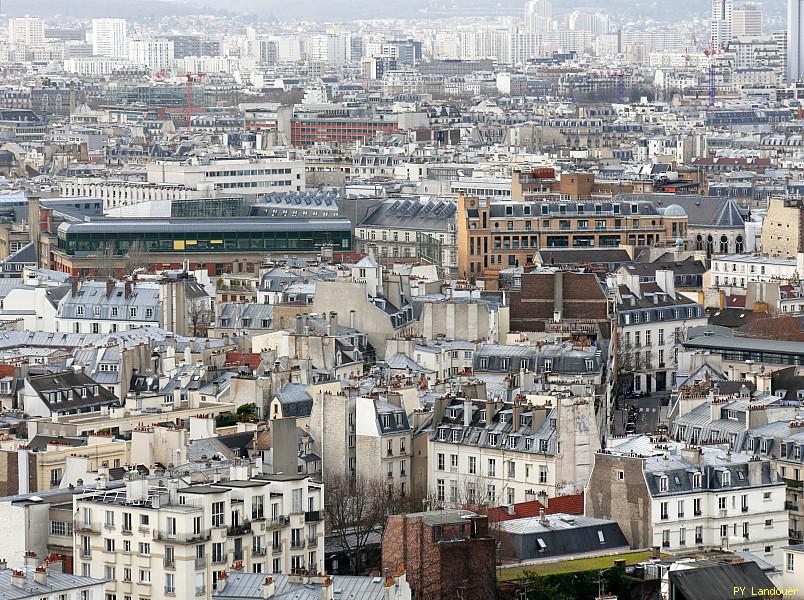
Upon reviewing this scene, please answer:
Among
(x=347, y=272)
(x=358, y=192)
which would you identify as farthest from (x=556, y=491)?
(x=358, y=192)

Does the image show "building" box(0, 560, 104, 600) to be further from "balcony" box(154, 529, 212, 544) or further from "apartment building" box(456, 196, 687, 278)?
"apartment building" box(456, 196, 687, 278)

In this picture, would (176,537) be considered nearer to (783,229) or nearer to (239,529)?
(239,529)

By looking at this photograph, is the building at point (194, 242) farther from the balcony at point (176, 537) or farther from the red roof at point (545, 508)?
the balcony at point (176, 537)

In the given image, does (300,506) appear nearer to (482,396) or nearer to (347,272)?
(482,396)

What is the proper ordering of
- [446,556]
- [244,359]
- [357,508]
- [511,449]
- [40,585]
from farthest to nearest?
[244,359] → [511,449] → [357,508] → [446,556] → [40,585]

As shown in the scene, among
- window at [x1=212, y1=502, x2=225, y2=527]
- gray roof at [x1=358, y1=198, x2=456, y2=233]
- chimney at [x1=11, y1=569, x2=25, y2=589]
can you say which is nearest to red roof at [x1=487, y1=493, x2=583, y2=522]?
window at [x1=212, y1=502, x2=225, y2=527]

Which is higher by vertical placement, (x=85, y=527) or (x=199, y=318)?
(x=85, y=527)

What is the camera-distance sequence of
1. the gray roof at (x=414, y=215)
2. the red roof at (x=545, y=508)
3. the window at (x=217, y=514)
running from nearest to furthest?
the window at (x=217, y=514)
the red roof at (x=545, y=508)
the gray roof at (x=414, y=215)

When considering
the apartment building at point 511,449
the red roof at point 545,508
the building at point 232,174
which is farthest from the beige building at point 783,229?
the red roof at point 545,508

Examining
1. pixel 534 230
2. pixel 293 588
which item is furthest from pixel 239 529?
pixel 534 230
